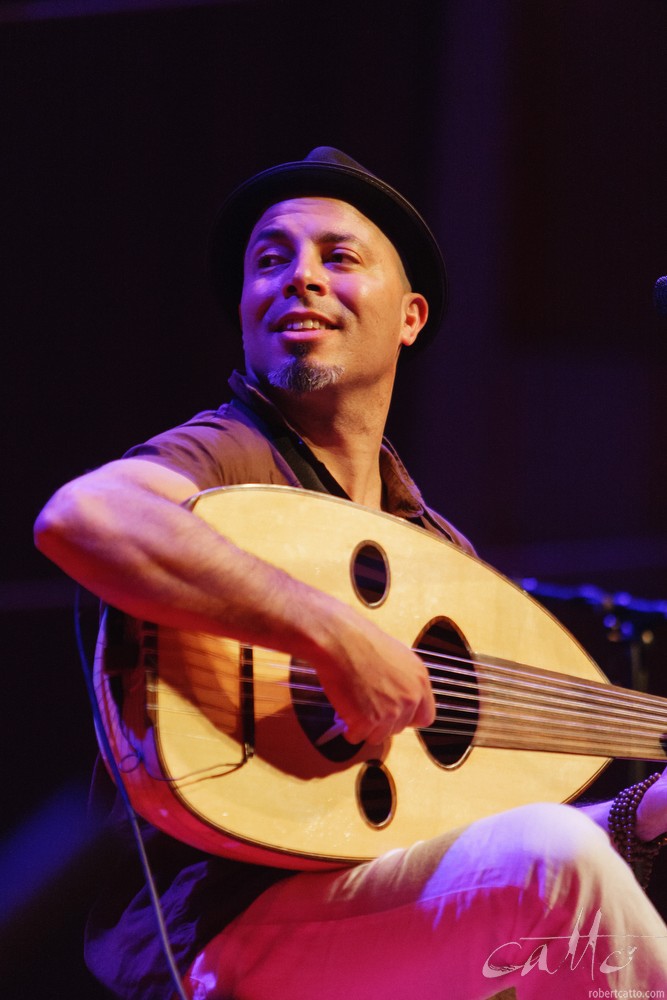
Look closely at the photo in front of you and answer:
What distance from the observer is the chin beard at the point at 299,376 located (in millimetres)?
2215

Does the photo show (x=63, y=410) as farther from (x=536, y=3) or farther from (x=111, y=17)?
(x=536, y=3)

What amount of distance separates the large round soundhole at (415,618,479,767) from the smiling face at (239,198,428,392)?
66 centimetres

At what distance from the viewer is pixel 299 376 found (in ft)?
7.26

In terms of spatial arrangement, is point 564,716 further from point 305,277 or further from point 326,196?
point 326,196

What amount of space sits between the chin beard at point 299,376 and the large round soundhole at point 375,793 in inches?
34.9

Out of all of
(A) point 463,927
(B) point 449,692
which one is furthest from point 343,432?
(A) point 463,927

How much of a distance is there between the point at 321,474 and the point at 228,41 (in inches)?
70.2

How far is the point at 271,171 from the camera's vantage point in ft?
7.70

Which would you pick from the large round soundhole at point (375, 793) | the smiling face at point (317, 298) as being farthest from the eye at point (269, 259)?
the large round soundhole at point (375, 793)

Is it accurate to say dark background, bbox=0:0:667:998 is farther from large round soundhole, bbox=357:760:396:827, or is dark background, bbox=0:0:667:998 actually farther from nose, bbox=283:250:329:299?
large round soundhole, bbox=357:760:396:827

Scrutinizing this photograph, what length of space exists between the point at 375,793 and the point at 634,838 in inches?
23.2

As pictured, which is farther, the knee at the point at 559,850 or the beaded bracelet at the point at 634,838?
the beaded bracelet at the point at 634,838

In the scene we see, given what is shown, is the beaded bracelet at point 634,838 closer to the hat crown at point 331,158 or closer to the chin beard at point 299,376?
the chin beard at point 299,376

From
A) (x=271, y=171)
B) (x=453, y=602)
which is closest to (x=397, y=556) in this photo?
(x=453, y=602)
